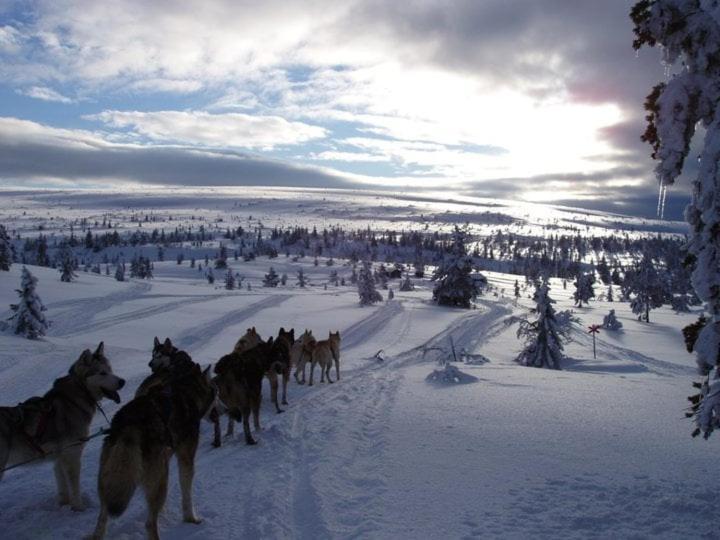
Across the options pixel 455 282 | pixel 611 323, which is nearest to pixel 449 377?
pixel 455 282

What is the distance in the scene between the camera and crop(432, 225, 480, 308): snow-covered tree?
161ft

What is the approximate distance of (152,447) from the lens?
4453 mm

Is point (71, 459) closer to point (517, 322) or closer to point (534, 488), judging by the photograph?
point (534, 488)

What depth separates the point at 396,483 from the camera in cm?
601

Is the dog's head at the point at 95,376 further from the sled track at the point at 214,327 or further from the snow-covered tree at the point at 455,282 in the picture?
the snow-covered tree at the point at 455,282

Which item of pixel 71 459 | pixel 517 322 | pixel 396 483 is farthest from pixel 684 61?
pixel 517 322

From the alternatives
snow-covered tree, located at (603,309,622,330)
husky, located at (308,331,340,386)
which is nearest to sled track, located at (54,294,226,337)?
husky, located at (308,331,340,386)

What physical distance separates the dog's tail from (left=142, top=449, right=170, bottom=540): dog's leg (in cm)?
19

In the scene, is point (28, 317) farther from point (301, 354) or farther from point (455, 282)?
point (455, 282)

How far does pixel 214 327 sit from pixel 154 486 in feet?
72.8

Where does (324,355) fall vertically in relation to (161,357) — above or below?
below

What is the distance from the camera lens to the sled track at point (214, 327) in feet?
69.9

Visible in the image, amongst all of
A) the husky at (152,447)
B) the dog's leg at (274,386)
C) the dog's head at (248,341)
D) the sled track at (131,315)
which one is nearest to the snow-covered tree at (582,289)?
the sled track at (131,315)

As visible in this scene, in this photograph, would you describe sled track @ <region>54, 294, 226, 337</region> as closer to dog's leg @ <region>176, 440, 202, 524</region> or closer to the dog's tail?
dog's leg @ <region>176, 440, 202, 524</region>
